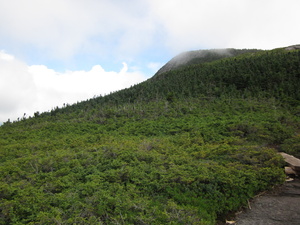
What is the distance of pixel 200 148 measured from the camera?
12391mm

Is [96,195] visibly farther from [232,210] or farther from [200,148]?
[200,148]

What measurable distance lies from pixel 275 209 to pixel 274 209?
1.1 inches

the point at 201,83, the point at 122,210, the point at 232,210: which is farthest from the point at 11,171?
the point at 201,83

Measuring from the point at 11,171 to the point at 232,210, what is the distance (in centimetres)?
946

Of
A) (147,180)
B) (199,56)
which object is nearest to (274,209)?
(147,180)

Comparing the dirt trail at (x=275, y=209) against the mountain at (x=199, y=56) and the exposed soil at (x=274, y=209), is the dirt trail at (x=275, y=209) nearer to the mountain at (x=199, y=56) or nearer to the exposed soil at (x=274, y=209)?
the exposed soil at (x=274, y=209)

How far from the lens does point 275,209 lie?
20.7 ft

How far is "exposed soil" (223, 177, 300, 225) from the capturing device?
18.9ft

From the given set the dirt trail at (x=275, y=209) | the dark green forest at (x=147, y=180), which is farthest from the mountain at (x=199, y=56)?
the dirt trail at (x=275, y=209)

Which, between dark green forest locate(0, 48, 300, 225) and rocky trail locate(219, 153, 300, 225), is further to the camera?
rocky trail locate(219, 153, 300, 225)

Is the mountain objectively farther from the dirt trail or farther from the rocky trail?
the dirt trail

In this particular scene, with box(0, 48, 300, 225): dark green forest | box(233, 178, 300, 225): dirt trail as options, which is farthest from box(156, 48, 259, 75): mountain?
box(233, 178, 300, 225): dirt trail

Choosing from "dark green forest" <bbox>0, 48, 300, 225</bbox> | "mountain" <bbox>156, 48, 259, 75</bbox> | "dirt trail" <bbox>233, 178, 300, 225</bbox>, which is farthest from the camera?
"mountain" <bbox>156, 48, 259, 75</bbox>

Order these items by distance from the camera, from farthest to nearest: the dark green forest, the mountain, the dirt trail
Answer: the mountain → the dirt trail → the dark green forest
